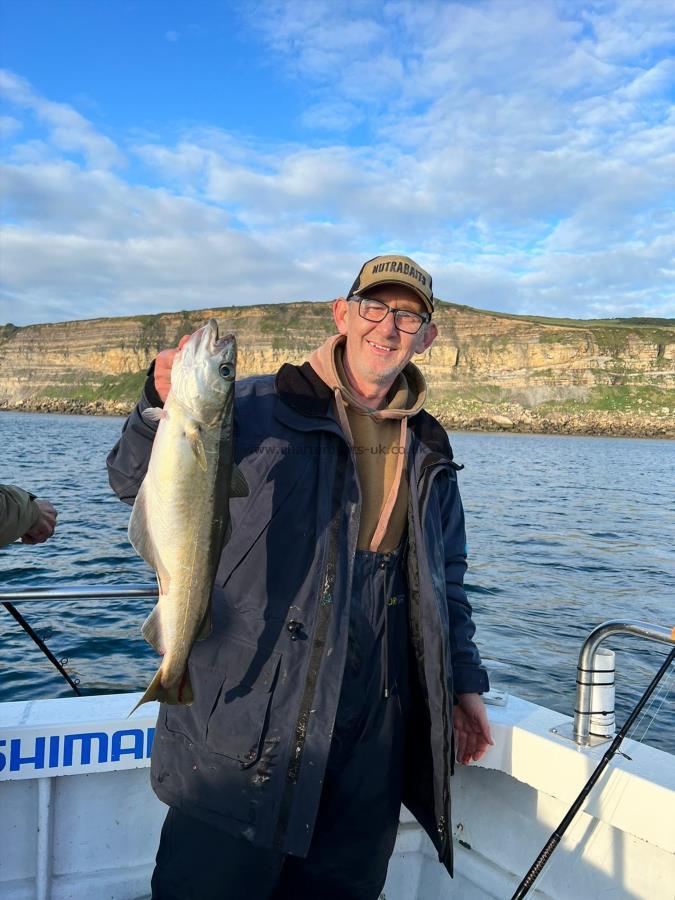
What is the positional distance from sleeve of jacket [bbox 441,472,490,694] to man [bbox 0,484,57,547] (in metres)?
1.87

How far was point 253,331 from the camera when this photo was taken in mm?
136750

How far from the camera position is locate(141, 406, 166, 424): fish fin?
252 cm

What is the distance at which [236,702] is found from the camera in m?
2.67

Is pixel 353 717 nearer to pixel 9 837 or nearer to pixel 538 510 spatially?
pixel 9 837

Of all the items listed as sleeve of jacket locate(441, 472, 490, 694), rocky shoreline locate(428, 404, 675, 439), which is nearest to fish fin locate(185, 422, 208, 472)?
sleeve of jacket locate(441, 472, 490, 694)

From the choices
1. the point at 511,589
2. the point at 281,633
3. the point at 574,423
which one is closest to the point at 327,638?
the point at 281,633

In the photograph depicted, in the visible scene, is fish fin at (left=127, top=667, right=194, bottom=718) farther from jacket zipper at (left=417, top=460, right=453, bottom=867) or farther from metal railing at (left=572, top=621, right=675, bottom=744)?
metal railing at (left=572, top=621, right=675, bottom=744)

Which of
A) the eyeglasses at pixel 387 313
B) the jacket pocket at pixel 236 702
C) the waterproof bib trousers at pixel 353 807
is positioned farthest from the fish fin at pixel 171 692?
the eyeglasses at pixel 387 313

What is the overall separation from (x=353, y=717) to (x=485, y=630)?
29.8 feet

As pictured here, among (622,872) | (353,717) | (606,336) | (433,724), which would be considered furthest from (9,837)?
(606,336)

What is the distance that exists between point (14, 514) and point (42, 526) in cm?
23

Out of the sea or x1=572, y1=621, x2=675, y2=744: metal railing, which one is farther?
the sea

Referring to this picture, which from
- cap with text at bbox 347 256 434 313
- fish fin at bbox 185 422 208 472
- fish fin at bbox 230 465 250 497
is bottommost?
fish fin at bbox 230 465 250 497

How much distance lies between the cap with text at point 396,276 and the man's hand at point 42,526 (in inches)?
69.6
